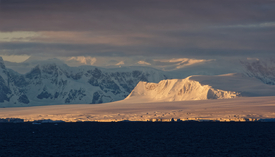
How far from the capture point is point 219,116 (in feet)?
629
